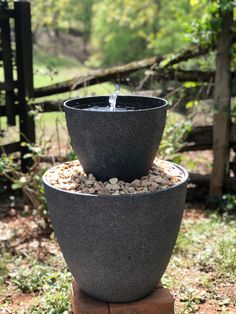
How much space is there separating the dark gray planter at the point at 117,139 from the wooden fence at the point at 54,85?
226 cm

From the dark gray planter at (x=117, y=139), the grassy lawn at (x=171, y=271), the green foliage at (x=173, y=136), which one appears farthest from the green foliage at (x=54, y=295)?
the green foliage at (x=173, y=136)

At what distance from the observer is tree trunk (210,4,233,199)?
4770 millimetres

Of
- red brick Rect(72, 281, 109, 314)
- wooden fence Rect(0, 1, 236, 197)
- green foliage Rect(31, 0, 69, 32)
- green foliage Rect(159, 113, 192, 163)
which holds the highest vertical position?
green foliage Rect(31, 0, 69, 32)

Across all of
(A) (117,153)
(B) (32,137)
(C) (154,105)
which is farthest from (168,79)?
(A) (117,153)

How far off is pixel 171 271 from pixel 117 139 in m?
1.58

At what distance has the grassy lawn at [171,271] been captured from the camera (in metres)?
3.09

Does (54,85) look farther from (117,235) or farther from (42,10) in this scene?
(42,10)

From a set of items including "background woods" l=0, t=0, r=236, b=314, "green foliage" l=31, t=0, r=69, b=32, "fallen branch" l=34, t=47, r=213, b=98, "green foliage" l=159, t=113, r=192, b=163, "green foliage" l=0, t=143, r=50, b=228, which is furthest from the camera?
"green foliage" l=31, t=0, r=69, b=32

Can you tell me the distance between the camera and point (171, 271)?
139 inches

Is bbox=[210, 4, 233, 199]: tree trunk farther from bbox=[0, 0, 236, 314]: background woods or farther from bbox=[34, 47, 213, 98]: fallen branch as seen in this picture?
bbox=[34, 47, 213, 98]: fallen branch

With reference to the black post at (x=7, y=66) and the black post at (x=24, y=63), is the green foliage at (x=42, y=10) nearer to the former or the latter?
the black post at (x=24, y=63)

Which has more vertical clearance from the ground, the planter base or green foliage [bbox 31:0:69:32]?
green foliage [bbox 31:0:69:32]

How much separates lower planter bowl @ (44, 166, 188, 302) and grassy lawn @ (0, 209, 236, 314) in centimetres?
65

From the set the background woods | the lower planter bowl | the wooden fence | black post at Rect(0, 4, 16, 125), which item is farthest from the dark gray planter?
black post at Rect(0, 4, 16, 125)
